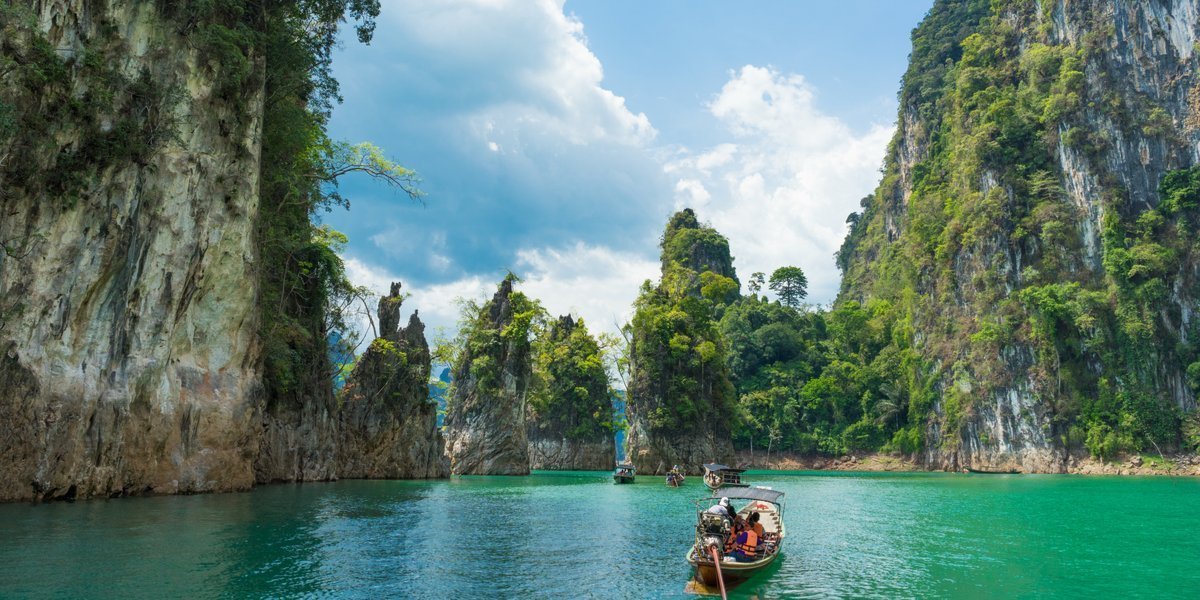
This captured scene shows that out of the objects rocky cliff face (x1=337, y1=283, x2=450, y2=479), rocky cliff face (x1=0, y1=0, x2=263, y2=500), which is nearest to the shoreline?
rocky cliff face (x1=337, y1=283, x2=450, y2=479)

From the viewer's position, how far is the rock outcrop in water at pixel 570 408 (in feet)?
284

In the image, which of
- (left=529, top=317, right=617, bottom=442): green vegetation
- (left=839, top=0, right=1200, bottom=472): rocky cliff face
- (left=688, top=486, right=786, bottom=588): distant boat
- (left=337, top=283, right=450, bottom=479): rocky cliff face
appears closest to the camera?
(left=688, top=486, right=786, bottom=588): distant boat

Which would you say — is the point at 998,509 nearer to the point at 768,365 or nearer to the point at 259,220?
the point at 259,220

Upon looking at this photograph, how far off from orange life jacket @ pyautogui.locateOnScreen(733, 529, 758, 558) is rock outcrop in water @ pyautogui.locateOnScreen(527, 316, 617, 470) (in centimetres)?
6874

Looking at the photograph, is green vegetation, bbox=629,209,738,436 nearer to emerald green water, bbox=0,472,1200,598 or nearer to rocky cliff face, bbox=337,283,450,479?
rocky cliff face, bbox=337,283,450,479

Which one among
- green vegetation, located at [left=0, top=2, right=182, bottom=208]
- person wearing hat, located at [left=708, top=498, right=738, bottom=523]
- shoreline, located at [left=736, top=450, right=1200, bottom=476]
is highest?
green vegetation, located at [left=0, top=2, right=182, bottom=208]

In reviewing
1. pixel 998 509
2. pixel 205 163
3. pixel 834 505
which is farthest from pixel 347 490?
pixel 998 509

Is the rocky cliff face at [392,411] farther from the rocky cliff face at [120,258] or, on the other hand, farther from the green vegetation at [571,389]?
the green vegetation at [571,389]

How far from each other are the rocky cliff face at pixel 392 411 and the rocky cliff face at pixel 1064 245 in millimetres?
55275

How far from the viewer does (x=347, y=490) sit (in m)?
38.3

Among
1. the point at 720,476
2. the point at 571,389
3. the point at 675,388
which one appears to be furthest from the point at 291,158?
the point at 571,389

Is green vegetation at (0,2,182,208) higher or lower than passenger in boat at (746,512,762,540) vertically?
higher

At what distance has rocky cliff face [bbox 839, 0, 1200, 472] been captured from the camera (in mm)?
61188

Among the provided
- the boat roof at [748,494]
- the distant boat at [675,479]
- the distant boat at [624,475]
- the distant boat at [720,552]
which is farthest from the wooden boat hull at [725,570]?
the distant boat at [624,475]
